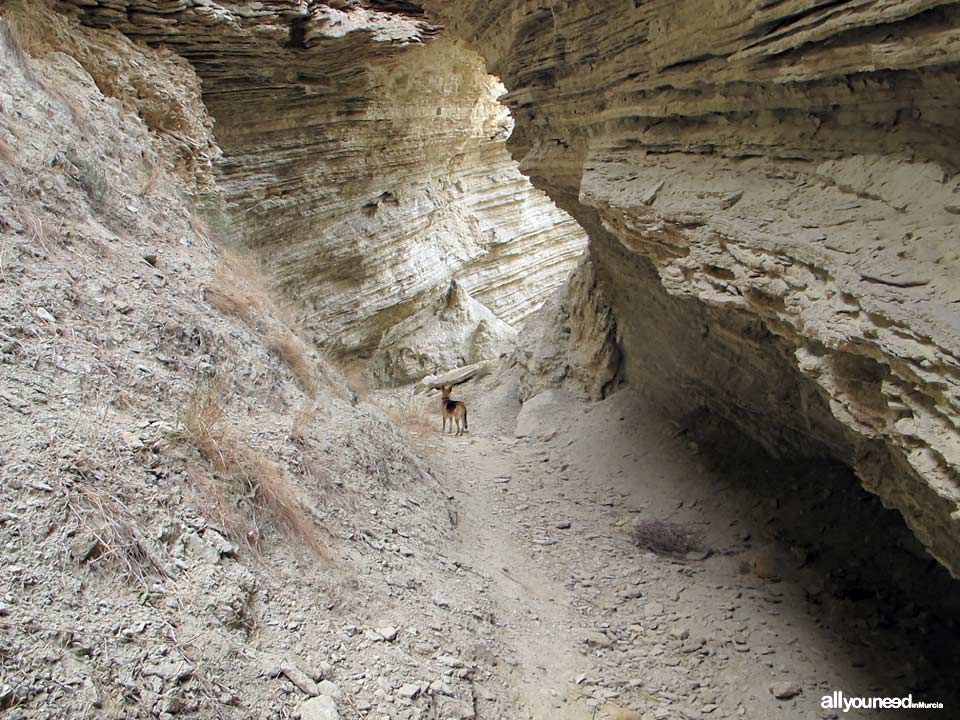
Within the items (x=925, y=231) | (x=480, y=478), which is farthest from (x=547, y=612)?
(x=925, y=231)

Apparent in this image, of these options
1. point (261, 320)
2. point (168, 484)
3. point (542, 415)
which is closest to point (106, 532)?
point (168, 484)

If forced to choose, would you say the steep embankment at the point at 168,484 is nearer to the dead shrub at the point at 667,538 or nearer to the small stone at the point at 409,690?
the small stone at the point at 409,690

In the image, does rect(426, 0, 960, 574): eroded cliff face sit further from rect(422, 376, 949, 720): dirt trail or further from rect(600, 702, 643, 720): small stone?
rect(600, 702, 643, 720): small stone

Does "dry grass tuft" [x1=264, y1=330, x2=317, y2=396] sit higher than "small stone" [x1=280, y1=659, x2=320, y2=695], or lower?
higher

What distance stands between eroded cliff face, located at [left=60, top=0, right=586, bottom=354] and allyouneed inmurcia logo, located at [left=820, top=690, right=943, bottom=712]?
10.4m

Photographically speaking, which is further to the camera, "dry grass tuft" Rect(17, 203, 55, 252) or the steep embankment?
"dry grass tuft" Rect(17, 203, 55, 252)

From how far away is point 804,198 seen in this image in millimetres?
3760

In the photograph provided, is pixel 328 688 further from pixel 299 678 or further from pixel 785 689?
pixel 785 689

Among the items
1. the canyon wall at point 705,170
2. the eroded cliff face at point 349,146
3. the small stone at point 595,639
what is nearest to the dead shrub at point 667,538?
the canyon wall at point 705,170

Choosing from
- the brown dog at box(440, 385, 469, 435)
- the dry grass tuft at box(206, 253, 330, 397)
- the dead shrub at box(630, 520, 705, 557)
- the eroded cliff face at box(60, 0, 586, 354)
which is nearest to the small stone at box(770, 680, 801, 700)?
the dead shrub at box(630, 520, 705, 557)

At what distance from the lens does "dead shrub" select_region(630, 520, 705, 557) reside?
605cm

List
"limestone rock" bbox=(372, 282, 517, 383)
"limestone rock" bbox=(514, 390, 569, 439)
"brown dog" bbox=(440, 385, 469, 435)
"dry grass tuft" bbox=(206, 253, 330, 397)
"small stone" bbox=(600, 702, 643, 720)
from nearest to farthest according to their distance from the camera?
"small stone" bbox=(600, 702, 643, 720)
"dry grass tuft" bbox=(206, 253, 330, 397)
"limestone rock" bbox=(514, 390, 569, 439)
"brown dog" bbox=(440, 385, 469, 435)
"limestone rock" bbox=(372, 282, 517, 383)

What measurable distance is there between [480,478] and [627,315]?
2.82 meters

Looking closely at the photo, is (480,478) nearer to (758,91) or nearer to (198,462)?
(198,462)
